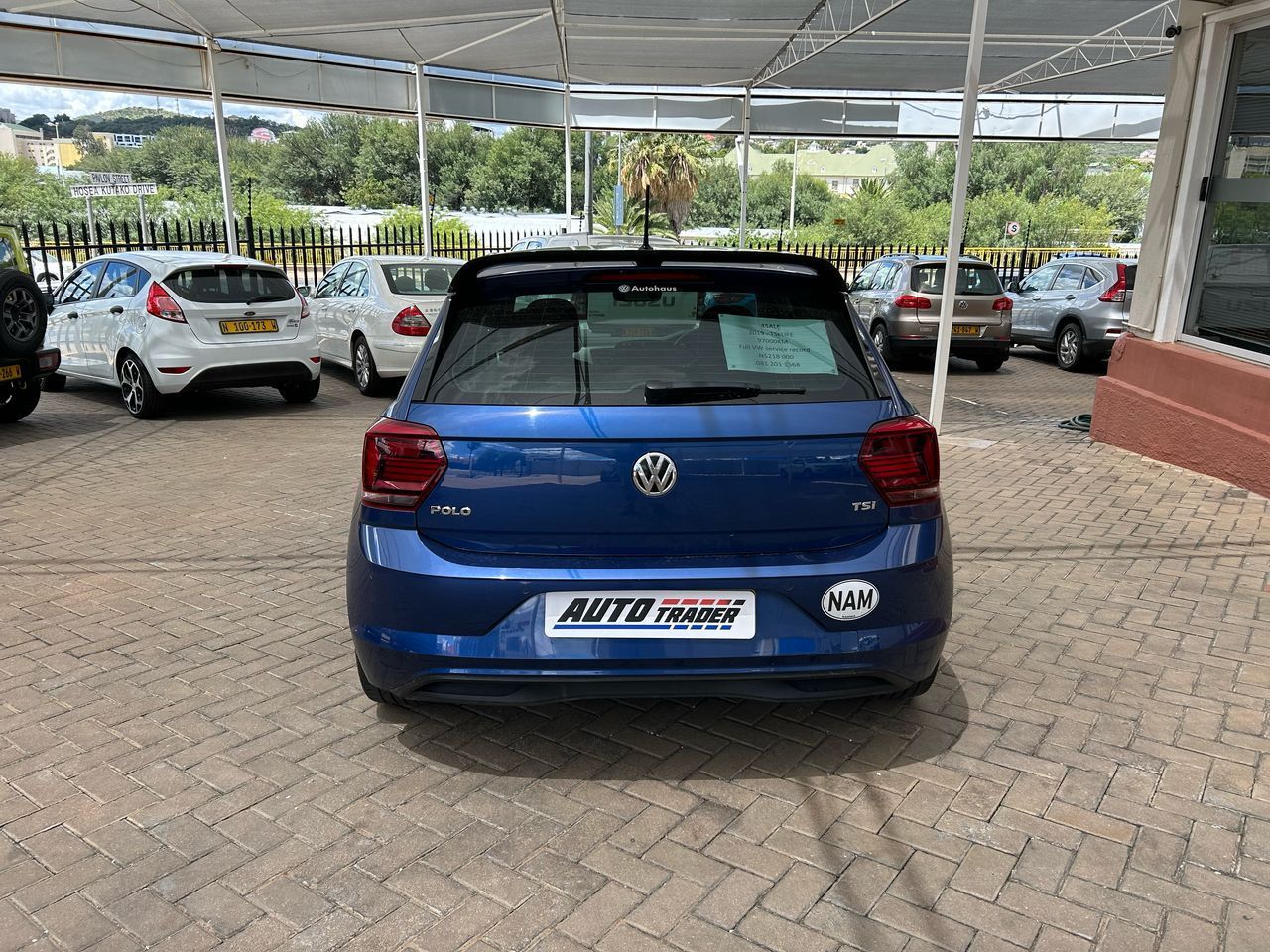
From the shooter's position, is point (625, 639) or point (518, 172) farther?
A: point (518, 172)

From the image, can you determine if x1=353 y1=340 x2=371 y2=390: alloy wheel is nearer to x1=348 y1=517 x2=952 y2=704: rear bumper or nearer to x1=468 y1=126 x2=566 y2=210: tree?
x1=348 y1=517 x2=952 y2=704: rear bumper

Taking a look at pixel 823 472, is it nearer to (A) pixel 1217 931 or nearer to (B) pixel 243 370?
(A) pixel 1217 931

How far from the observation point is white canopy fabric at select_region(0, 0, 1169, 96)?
41.1ft

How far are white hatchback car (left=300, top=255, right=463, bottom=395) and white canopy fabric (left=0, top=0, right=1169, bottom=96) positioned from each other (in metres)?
3.68

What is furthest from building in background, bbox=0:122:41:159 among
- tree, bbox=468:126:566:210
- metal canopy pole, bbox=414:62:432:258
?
metal canopy pole, bbox=414:62:432:258

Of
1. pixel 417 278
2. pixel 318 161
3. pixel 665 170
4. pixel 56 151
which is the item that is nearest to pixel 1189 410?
pixel 417 278

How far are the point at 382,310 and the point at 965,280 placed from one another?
804 cm

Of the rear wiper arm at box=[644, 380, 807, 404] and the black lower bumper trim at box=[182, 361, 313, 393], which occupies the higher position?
the rear wiper arm at box=[644, 380, 807, 404]

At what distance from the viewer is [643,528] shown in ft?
9.18

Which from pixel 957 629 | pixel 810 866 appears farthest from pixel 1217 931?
pixel 957 629

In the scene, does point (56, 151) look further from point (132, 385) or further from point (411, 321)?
point (411, 321)

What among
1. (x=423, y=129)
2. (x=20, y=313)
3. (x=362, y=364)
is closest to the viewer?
(x=20, y=313)

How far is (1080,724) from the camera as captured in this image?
11.6ft

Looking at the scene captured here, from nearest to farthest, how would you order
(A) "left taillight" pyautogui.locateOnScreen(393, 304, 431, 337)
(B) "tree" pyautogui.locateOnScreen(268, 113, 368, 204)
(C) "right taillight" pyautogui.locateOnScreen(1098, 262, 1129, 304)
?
(A) "left taillight" pyautogui.locateOnScreen(393, 304, 431, 337), (C) "right taillight" pyautogui.locateOnScreen(1098, 262, 1129, 304), (B) "tree" pyautogui.locateOnScreen(268, 113, 368, 204)
